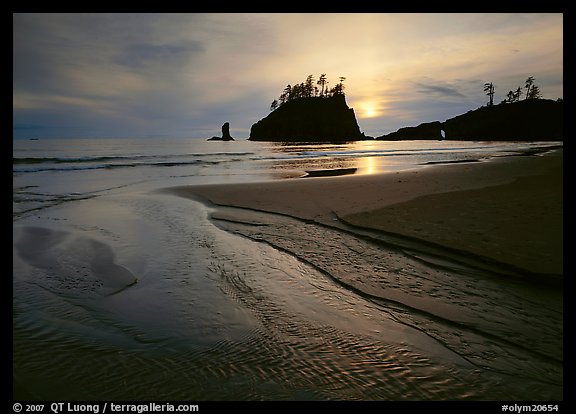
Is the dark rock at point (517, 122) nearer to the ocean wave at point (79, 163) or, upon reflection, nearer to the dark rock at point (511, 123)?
the dark rock at point (511, 123)

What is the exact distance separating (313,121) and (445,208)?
116 m

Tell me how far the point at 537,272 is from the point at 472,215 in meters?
3.30

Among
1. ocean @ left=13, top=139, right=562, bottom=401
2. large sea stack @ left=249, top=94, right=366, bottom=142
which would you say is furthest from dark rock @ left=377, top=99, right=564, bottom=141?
ocean @ left=13, top=139, right=562, bottom=401

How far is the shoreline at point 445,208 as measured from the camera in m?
5.73

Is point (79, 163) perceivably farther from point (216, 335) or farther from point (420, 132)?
point (420, 132)

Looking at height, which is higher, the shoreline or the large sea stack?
the large sea stack

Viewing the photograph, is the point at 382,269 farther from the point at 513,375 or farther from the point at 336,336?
the point at 513,375

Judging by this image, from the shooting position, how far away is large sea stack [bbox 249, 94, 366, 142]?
11994 cm

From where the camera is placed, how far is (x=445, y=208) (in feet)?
28.6

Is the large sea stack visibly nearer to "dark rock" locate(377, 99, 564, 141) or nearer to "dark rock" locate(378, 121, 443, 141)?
"dark rock" locate(378, 121, 443, 141)

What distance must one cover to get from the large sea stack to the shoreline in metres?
107

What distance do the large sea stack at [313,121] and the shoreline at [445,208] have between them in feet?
352

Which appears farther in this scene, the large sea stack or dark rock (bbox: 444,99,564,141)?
the large sea stack

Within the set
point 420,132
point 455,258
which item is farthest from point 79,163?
point 420,132
